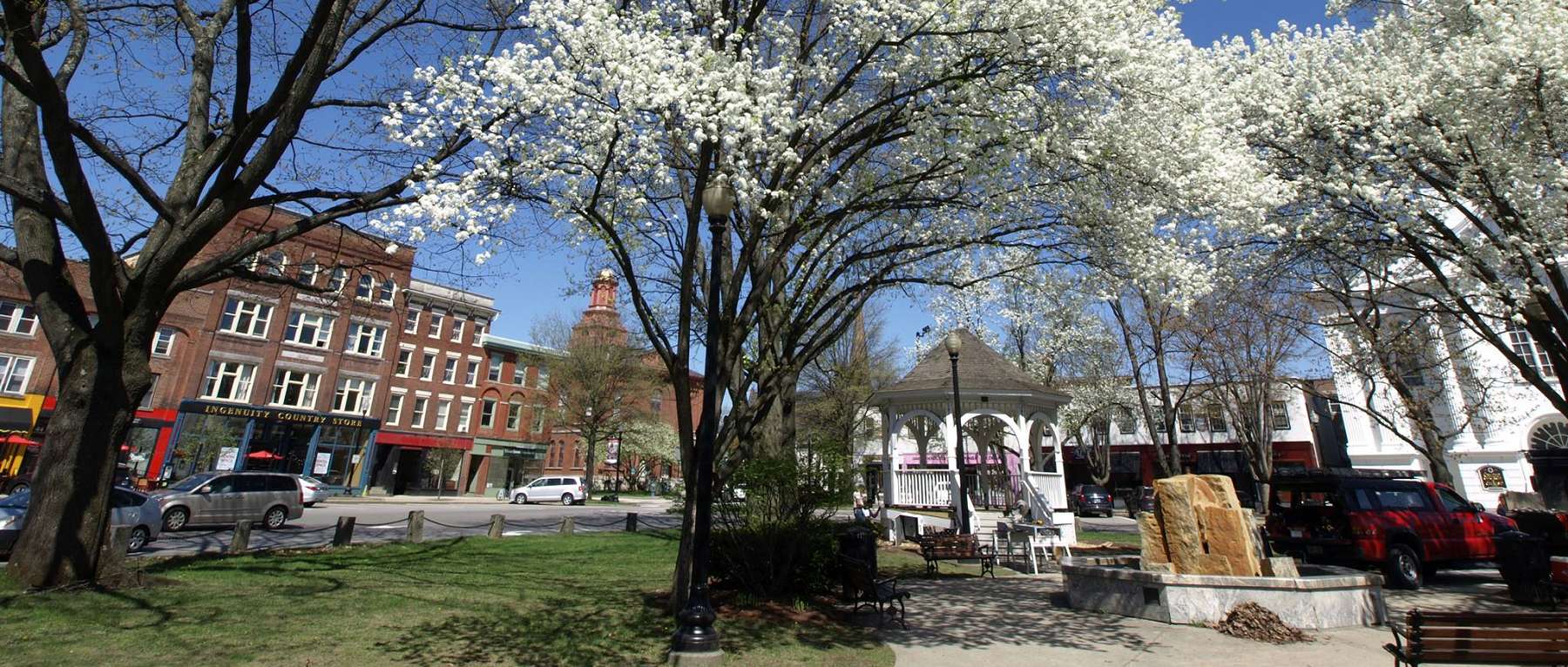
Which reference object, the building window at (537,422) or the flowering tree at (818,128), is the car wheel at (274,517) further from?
the building window at (537,422)

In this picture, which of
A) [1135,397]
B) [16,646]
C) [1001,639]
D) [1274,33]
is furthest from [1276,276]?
[1135,397]

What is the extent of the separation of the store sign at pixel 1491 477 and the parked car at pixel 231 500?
4592 centimetres

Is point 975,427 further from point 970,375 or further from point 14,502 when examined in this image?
point 14,502

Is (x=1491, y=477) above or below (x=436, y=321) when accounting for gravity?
below

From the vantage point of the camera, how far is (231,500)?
18.3 meters

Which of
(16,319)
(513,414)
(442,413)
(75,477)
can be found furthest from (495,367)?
(75,477)

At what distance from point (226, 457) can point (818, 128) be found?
3732 cm

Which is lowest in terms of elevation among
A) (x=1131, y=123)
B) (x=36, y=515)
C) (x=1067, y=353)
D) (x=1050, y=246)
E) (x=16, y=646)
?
(x=16, y=646)

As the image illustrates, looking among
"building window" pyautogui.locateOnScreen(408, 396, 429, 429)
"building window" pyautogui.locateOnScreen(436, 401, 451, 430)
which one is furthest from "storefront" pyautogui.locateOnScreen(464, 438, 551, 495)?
"building window" pyautogui.locateOnScreen(408, 396, 429, 429)

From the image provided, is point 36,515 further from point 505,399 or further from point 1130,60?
point 505,399

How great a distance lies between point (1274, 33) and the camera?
13.8m

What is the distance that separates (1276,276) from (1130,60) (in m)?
9.20

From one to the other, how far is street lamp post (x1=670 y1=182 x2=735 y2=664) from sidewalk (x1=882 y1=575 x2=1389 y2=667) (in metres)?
2.01

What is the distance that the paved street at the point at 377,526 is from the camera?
15.3 m
